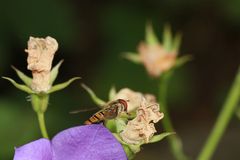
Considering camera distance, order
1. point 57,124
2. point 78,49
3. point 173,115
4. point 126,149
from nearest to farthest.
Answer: point 126,149, point 57,124, point 78,49, point 173,115

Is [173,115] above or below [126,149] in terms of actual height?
Answer: below

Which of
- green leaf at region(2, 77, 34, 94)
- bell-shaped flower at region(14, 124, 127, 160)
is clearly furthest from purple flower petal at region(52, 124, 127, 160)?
green leaf at region(2, 77, 34, 94)

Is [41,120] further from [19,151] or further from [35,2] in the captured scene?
[35,2]

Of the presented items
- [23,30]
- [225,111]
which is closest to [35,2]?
[23,30]

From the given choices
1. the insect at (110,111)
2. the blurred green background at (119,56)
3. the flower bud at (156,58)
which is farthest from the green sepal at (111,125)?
the blurred green background at (119,56)

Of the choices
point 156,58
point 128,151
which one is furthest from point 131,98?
point 156,58

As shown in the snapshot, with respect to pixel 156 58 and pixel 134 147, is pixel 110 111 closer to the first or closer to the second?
pixel 134 147
